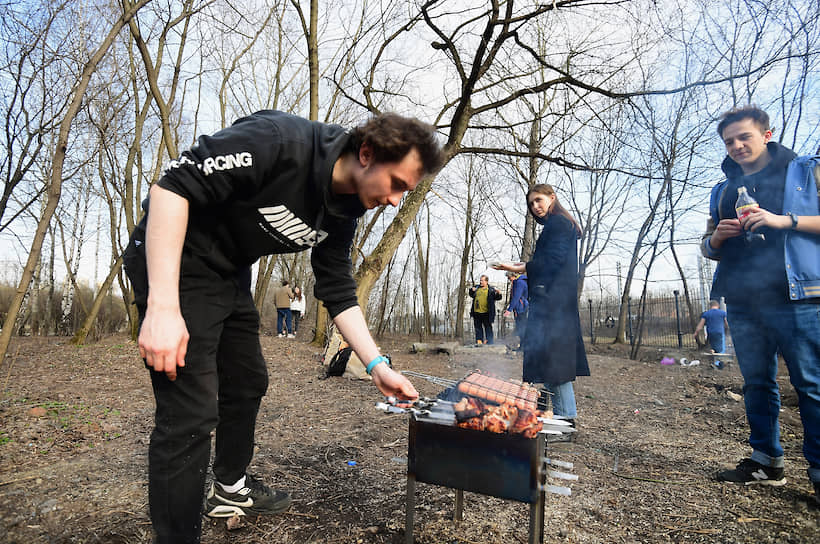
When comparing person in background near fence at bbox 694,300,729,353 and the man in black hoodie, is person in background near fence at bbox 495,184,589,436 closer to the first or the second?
the man in black hoodie

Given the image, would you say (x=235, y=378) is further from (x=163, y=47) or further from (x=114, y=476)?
(x=163, y=47)

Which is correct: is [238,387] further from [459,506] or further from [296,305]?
[296,305]

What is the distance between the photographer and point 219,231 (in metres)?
1.76

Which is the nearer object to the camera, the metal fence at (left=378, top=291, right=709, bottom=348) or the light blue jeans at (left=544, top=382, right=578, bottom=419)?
the light blue jeans at (left=544, top=382, right=578, bottom=419)

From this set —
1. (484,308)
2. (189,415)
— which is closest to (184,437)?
(189,415)

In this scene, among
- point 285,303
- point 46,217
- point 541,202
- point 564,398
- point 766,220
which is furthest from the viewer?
point 285,303

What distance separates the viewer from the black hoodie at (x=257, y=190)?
1.53 m

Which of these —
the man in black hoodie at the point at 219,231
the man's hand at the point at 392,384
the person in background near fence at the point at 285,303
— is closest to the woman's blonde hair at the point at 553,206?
the man in black hoodie at the point at 219,231

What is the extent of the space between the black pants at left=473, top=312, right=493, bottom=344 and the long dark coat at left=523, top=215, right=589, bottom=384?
8270mm

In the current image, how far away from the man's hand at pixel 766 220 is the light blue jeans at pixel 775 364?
0.49 m

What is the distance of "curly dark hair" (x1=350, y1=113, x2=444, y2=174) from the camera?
163 cm

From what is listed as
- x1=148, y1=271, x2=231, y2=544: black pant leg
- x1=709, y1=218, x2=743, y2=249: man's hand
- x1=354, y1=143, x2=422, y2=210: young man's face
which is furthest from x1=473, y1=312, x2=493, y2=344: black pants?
x1=148, y1=271, x2=231, y2=544: black pant leg

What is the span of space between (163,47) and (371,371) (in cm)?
925

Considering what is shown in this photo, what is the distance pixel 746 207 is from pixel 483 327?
959 cm
